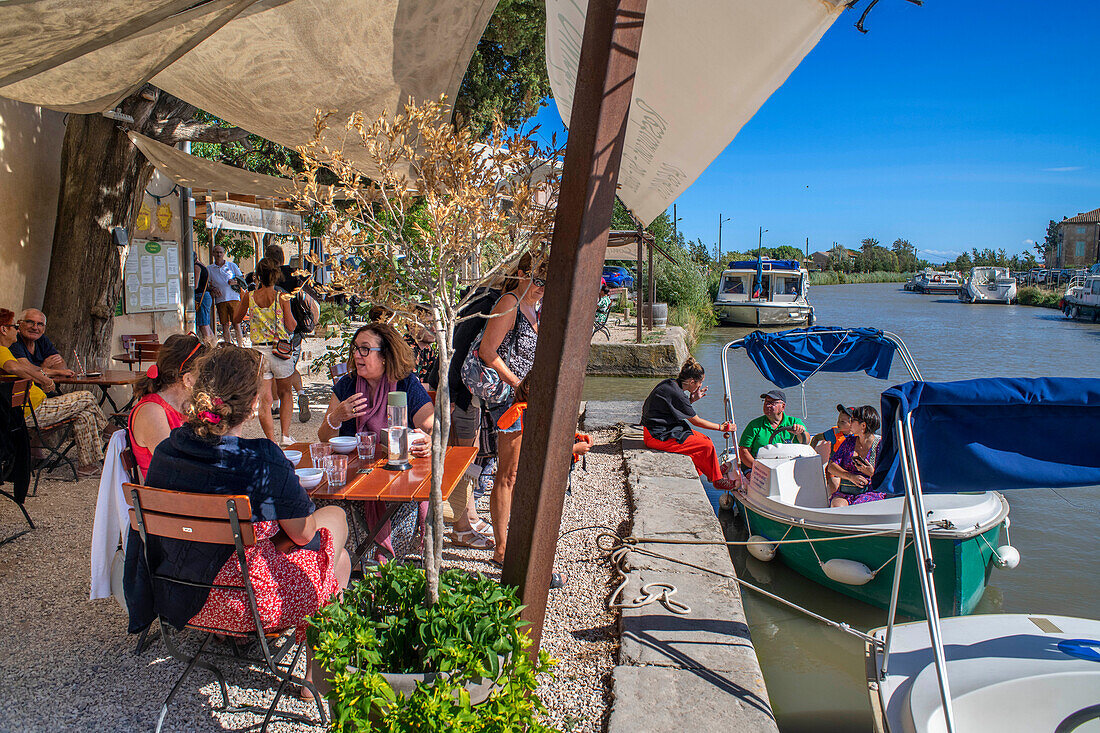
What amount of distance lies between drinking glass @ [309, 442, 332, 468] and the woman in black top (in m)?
4.22

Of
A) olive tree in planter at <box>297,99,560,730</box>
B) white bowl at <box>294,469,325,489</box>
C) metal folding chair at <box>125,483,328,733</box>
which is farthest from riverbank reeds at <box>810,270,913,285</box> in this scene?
metal folding chair at <box>125,483,328,733</box>

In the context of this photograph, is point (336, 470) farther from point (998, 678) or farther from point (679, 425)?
point (679, 425)

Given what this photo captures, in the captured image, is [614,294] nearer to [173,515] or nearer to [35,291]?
[35,291]

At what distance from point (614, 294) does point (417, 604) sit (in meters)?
26.7

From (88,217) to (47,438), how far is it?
6.82 feet

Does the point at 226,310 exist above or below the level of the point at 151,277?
below

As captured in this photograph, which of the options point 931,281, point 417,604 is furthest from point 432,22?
point 931,281

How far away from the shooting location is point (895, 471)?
10.5 feet

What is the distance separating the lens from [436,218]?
205 cm

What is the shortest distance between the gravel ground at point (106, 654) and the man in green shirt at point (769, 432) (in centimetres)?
252

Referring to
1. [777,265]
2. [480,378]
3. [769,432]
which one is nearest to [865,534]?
[769,432]

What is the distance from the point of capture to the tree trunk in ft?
21.5

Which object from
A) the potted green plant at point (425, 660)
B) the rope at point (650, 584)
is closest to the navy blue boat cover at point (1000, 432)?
the rope at point (650, 584)

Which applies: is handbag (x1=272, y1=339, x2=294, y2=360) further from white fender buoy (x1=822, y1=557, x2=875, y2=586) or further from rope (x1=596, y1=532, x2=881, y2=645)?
white fender buoy (x1=822, y1=557, x2=875, y2=586)
